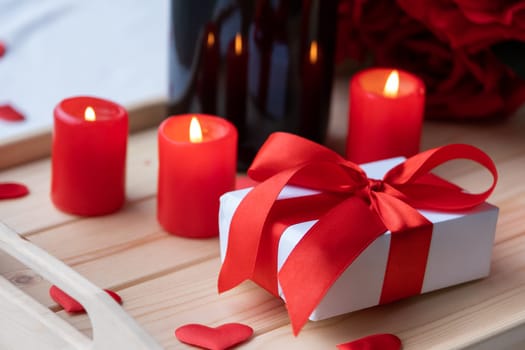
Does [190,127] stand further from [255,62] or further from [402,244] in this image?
[402,244]

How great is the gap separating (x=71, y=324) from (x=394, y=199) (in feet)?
0.91

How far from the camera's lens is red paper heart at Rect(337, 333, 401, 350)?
0.76 metres

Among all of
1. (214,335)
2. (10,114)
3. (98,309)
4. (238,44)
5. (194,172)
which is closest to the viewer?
(98,309)

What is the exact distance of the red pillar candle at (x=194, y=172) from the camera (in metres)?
0.89

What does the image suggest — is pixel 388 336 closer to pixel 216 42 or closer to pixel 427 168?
pixel 427 168

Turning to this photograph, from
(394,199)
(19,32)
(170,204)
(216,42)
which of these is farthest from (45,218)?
(19,32)

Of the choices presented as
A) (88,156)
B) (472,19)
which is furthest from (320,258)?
(472,19)

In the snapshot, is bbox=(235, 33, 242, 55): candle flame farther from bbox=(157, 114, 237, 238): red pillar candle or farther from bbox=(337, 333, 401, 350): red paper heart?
bbox=(337, 333, 401, 350): red paper heart

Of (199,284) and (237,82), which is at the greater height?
(237,82)

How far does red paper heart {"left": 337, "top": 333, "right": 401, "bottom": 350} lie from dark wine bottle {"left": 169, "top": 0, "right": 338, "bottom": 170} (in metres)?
0.32

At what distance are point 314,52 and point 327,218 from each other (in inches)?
11.3

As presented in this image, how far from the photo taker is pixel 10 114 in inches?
44.6

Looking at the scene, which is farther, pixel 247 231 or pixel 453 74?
pixel 453 74

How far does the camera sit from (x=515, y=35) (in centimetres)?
108
